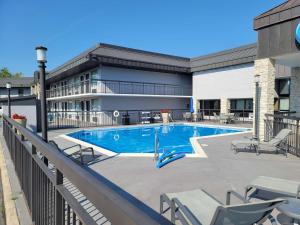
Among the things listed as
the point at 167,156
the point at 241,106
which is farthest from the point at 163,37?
the point at 167,156

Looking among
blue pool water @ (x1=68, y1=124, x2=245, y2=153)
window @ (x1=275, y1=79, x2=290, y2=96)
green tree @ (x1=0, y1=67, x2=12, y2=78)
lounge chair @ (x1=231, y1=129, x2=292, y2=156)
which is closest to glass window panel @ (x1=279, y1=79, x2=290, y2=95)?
window @ (x1=275, y1=79, x2=290, y2=96)

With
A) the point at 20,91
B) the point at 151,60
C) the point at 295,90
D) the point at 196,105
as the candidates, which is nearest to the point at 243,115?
the point at 196,105

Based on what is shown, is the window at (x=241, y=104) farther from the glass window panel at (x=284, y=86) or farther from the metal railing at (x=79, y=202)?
the metal railing at (x=79, y=202)

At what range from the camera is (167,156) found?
705cm

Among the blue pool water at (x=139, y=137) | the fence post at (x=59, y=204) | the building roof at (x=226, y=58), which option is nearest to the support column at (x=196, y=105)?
the building roof at (x=226, y=58)

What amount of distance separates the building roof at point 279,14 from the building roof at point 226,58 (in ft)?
35.8

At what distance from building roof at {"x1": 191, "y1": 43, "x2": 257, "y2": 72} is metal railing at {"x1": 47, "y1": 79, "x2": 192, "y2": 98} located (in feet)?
9.62

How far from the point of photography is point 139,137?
595 inches

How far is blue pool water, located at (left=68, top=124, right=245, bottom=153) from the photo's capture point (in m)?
11.8

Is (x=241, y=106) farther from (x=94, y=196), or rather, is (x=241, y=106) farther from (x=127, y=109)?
(x=94, y=196)

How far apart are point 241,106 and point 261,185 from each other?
755 inches

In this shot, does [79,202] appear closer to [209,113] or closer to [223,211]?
[223,211]

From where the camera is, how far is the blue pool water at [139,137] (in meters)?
11.8

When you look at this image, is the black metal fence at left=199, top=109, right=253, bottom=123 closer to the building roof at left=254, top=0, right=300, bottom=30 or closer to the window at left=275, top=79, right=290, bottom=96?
the window at left=275, top=79, right=290, bottom=96
